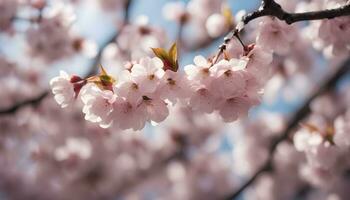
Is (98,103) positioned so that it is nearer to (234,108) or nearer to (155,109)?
(155,109)

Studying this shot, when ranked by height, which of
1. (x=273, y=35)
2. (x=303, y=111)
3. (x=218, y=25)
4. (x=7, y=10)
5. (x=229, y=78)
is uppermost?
(x=7, y=10)

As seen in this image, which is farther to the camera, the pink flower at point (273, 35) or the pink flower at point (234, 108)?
the pink flower at point (273, 35)

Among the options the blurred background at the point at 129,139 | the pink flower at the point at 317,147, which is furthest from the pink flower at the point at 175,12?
the pink flower at the point at 317,147

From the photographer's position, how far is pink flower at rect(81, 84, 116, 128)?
1678 mm

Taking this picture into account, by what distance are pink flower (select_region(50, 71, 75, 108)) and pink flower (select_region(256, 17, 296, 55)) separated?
730mm

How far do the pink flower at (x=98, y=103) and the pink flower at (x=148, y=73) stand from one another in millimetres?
130

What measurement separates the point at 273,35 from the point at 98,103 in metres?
0.76

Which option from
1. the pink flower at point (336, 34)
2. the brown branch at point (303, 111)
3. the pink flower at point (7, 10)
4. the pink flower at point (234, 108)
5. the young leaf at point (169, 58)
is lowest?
the pink flower at point (234, 108)

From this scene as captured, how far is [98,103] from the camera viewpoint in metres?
1.69

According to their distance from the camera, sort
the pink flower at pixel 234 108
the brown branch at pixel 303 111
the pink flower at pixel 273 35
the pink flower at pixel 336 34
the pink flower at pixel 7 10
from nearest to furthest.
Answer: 1. the pink flower at pixel 234 108
2. the pink flower at pixel 273 35
3. the pink flower at pixel 336 34
4. the pink flower at pixel 7 10
5. the brown branch at pixel 303 111

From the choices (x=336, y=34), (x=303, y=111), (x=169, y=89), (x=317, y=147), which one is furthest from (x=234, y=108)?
(x=303, y=111)

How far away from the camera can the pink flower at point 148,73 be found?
5.21 ft

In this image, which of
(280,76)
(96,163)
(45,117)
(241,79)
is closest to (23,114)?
(45,117)

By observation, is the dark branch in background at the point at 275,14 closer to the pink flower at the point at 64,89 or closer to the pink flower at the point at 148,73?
the pink flower at the point at 148,73
